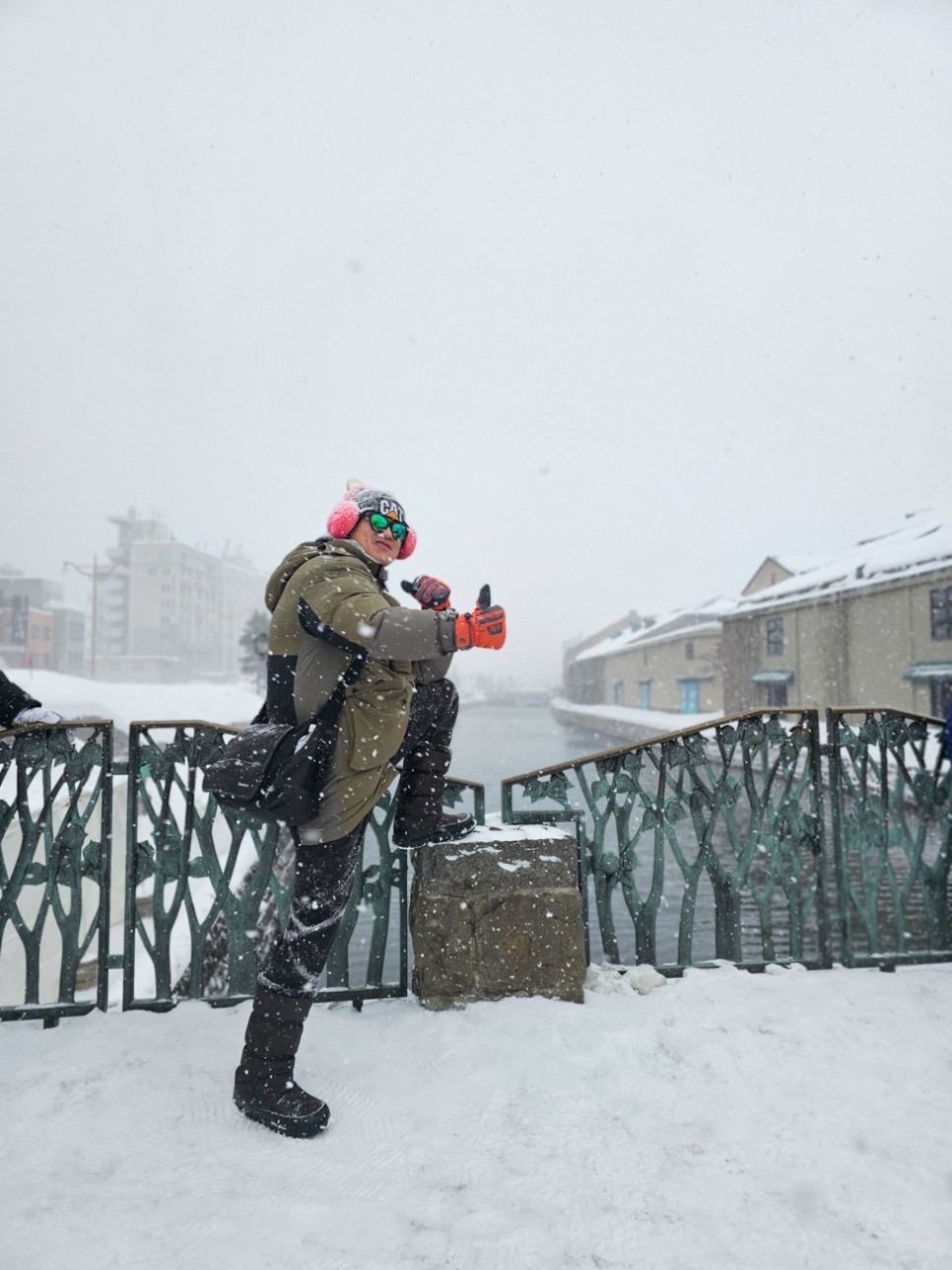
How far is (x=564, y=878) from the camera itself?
2.58 meters

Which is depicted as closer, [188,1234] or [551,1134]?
[188,1234]

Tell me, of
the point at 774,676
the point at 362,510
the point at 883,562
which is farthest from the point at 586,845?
the point at 774,676

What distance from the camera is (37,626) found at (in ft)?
191

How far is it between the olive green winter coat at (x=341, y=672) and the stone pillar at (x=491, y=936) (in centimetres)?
64

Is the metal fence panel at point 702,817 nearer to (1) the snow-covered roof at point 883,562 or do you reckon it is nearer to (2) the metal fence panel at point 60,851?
(2) the metal fence panel at point 60,851

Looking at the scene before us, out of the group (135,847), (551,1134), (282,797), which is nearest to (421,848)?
(282,797)

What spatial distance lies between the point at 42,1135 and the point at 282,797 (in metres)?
1.14


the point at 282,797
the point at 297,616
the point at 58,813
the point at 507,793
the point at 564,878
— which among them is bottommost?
the point at 58,813

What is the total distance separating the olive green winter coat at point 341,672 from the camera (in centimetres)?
188

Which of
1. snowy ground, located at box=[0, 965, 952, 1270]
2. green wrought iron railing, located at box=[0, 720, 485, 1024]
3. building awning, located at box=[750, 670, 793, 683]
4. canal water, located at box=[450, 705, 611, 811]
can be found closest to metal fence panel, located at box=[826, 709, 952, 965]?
snowy ground, located at box=[0, 965, 952, 1270]

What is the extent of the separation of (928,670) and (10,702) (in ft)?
73.7

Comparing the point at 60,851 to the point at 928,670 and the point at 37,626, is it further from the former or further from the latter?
the point at 37,626

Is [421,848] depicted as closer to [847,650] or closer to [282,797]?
[282,797]

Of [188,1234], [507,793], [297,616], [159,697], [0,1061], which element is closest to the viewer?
[188,1234]
